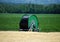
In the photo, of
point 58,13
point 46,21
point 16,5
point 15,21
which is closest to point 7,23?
point 15,21

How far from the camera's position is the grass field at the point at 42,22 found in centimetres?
124

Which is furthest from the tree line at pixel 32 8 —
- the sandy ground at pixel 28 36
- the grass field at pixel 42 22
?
the sandy ground at pixel 28 36

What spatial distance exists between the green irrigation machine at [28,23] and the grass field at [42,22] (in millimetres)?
31

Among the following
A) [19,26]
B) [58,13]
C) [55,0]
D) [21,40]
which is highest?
[55,0]

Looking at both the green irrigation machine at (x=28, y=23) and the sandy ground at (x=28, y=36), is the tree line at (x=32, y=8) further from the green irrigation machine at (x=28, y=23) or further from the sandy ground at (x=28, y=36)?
the sandy ground at (x=28, y=36)

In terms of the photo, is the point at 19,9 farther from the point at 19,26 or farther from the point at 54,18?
the point at 54,18

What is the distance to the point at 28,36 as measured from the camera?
121 centimetres

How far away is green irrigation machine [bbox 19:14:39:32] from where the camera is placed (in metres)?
1.25

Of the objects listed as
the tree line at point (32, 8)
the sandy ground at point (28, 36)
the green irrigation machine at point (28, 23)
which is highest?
the tree line at point (32, 8)

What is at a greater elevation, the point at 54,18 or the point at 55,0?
the point at 55,0

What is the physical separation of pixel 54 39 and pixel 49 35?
0.06 metres

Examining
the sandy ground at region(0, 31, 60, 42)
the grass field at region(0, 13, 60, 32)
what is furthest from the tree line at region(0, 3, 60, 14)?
the sandy ground at region(0, 31, 60, 42)

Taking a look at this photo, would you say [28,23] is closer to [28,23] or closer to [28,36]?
[28,23]

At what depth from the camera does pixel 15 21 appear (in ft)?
4.11
